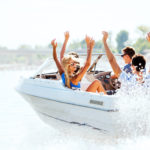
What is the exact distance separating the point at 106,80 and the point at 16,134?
1.89 metres

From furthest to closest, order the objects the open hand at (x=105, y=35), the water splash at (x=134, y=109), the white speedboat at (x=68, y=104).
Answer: the open hand at (x=105, y=35) < the white speedboat at (x=68, y=104) < the water splash at (x=134, y=109)

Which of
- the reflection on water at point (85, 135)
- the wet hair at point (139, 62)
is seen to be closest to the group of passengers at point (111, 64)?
the wet hair at point (139, 62)

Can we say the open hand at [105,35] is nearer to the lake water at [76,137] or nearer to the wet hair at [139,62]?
the wet hair at [139,62]

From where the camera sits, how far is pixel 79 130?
4.26 meters

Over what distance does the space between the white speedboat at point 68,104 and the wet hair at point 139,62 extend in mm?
471

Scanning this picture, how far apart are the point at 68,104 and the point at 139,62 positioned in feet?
3.26

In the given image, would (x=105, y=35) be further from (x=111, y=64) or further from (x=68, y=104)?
(x=68, y=104)

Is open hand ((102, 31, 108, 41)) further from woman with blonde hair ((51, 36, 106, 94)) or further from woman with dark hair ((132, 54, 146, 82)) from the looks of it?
woman with dark hair ((132, 54, 146, 82))

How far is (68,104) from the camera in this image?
4047 mm

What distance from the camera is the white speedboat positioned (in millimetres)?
3629

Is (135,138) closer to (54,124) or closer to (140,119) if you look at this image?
(140,119)

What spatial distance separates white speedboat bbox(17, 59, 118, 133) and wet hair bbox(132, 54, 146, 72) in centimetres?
47

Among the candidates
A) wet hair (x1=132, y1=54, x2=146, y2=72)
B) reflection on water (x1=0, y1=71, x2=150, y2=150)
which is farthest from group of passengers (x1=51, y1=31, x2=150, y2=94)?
reflection on water (x1=0, y1=71, x2=150, y2=150)

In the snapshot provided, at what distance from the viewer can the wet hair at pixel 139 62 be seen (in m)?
3.71
